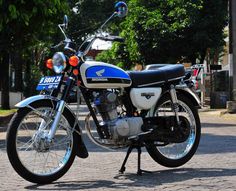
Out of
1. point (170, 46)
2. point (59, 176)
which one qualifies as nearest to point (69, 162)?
point (59, 176)

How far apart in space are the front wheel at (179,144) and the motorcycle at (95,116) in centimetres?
1

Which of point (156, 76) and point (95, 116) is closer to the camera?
point (95, 116)

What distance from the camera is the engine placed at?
647 centimetres

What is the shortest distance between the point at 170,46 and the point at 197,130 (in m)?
24.4

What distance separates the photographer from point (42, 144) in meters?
6.11

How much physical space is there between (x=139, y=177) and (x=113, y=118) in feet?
2.50

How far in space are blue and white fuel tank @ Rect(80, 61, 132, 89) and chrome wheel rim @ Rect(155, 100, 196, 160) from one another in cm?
88

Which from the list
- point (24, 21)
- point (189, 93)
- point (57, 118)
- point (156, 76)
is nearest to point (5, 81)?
point (24, 21)

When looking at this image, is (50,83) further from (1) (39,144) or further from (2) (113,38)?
(2) (113,38)

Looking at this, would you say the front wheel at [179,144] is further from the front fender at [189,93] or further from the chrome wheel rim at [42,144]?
the chrome wheel rim at [42,144]

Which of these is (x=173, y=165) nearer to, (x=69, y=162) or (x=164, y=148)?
(x=164, y=148)

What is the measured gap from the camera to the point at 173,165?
7105 mm

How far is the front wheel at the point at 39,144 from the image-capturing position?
19.6ft

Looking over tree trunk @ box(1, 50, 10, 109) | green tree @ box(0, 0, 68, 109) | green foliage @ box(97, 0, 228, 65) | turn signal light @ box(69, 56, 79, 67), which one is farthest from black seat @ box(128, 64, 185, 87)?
green foliage @ box(97, 0, 228, 65)
